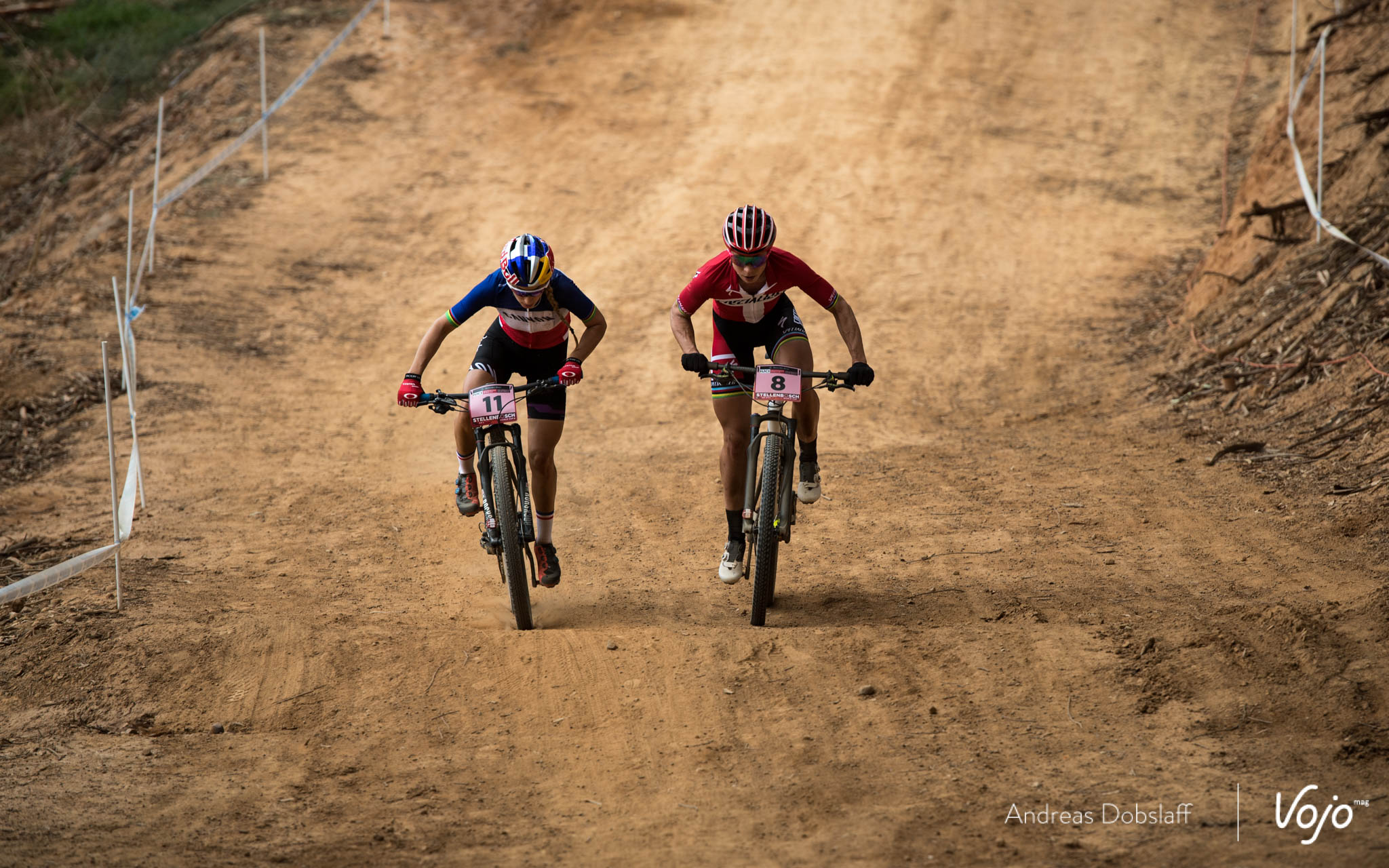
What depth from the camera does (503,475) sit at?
598cm

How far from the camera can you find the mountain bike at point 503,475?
5953mm

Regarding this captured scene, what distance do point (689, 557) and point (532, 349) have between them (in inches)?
78.1

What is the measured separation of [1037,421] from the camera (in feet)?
33.7

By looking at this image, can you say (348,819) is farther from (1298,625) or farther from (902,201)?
(902,201)

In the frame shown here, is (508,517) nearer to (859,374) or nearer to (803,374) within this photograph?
(803,374)

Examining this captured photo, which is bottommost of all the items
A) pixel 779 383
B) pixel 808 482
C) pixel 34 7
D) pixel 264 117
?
pixel 808 482

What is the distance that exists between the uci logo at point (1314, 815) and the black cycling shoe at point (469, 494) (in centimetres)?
446

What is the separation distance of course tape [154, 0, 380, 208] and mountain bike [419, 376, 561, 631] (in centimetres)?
968

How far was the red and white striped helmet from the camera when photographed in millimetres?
5875

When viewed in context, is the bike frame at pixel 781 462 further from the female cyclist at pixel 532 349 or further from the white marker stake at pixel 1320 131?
the white marker stake at pixel 1320 131

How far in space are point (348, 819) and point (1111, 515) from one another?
5.58 meters

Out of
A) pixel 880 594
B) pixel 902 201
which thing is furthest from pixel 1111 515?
pixel 902 201

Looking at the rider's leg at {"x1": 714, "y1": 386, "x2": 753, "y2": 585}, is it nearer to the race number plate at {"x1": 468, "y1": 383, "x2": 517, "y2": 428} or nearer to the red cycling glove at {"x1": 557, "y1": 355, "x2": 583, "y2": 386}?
A: the red cycling glove at {"x1": 557, "y1": 355, "x2": 583, "y2": 386}

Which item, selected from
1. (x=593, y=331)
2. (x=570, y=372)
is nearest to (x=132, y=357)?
(x=593, y=331)
